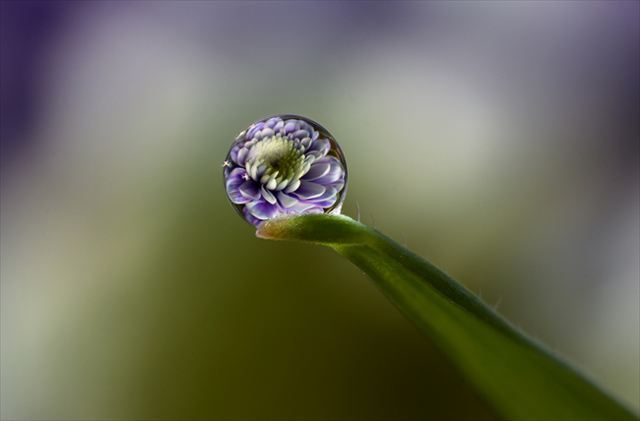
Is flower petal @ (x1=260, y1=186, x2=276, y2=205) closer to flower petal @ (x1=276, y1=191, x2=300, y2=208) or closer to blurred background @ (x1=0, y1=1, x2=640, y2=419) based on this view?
flower petal @ (x1=276, y1=191, x2=300, y2=208)

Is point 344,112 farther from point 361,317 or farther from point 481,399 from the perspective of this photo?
point 481,399

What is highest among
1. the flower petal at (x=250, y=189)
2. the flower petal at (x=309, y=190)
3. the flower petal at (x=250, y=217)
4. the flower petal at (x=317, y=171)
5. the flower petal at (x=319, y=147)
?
the flower petal at (x=319, y=147)

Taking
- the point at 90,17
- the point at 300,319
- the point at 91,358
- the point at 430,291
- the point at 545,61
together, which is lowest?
the point at 91,358

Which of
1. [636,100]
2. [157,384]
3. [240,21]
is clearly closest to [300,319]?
[157,384]

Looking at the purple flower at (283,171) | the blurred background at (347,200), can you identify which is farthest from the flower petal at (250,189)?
the blurred background at (347,200)

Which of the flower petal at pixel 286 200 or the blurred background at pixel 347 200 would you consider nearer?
the flower petal at pixel 286 200

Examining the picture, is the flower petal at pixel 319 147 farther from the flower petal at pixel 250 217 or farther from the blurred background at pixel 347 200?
the blurred background at pixel 347 200

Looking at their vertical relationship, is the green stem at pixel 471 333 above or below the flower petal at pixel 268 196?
below
